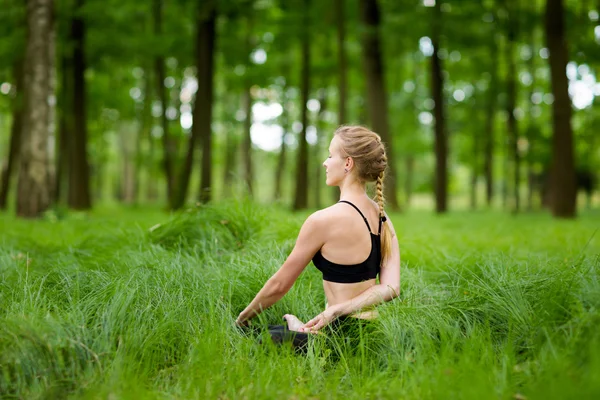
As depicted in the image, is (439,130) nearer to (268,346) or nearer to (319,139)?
(319,139)

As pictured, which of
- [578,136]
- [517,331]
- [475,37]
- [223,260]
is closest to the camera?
[517,331]

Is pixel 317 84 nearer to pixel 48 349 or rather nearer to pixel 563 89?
pixel 563 89

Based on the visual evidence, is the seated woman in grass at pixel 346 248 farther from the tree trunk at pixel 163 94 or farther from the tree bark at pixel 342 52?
the tree trunk at pixel 163 94

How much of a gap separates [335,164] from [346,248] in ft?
1.80

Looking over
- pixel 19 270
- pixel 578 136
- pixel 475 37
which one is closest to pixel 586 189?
pixel 578 136

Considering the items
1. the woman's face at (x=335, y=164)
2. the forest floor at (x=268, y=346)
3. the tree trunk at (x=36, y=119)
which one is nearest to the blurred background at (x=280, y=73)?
the tree trunk at (x=36, y=119)

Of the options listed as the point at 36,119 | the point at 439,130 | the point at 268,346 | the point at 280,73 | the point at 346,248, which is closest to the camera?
the point at 268,346

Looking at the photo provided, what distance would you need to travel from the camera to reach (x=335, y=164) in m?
3.20

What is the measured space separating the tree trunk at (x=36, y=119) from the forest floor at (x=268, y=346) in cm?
603

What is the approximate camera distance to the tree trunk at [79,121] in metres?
14.9

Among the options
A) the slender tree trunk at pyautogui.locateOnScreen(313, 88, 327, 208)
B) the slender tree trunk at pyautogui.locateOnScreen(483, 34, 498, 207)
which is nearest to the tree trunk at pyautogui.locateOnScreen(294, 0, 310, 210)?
the slender tree trunk at pyautogui.locateOnScreen(313, 88, 327, 208)

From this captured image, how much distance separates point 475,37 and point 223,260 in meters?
13.8

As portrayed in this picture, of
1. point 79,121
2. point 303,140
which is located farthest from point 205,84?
point 303,140

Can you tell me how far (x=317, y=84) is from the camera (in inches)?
886
